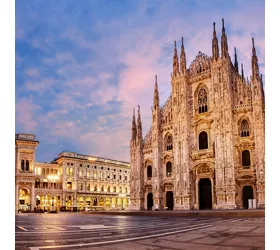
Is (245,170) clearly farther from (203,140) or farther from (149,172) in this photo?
(149,172)

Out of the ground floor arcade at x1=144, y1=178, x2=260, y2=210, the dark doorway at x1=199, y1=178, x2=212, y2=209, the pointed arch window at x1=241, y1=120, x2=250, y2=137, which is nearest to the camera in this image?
the ground floor arcade at x1=144, y1=178, x2=260, y2=210

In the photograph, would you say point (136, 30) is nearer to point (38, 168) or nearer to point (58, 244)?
point (58, 244)

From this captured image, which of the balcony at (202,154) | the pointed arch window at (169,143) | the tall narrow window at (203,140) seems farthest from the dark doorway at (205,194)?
the pointed arch window at (169,143)

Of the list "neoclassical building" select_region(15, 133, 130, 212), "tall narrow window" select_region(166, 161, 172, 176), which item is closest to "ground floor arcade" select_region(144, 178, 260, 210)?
"tall narrow window" select_region(166, 161, 172, 176)

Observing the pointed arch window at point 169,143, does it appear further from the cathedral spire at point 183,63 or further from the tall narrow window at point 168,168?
the cathedral spire at point 183,63

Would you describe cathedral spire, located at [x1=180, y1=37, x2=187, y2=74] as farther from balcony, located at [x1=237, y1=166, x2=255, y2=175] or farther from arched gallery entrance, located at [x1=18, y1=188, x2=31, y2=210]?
arched gallery entrance, located at [x1=18, y1=188, x2=31, y2=210]
